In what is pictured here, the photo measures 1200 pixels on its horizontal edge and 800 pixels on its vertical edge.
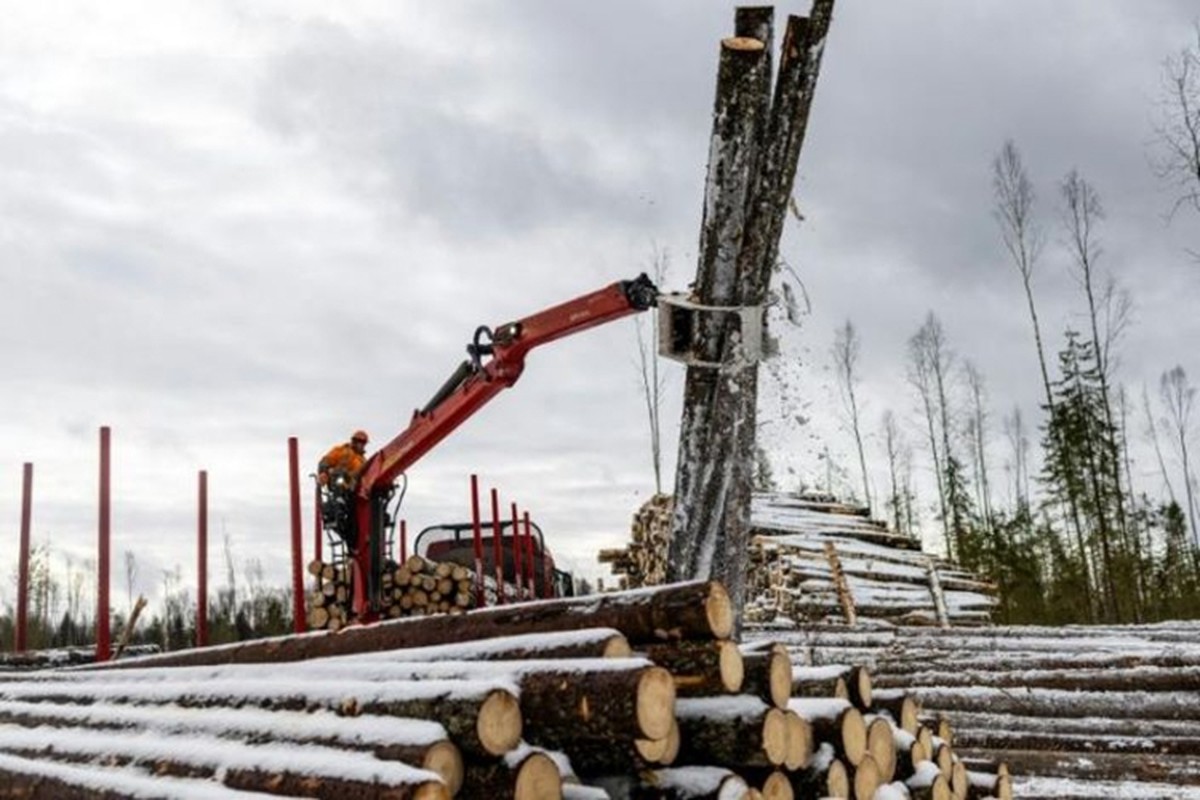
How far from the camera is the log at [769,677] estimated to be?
3451 millimetres

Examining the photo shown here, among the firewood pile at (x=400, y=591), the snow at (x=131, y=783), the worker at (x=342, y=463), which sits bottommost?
the snow at (x=131, y=783)

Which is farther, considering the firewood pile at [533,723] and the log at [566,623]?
the log at [566,623]

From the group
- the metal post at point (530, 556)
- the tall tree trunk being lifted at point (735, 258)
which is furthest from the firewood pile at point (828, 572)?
the tall tree trunk being lifted at point (735, 258)

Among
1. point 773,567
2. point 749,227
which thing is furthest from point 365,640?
point 773,567

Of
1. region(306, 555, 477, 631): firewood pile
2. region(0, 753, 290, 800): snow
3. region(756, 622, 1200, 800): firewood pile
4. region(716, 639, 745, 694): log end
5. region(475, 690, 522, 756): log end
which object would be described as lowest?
region(756, 622, 1200, 800): firewood pile

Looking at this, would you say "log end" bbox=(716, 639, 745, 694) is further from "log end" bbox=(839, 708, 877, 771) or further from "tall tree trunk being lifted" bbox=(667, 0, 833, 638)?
"tall tree trunk being lifted" bbox=(667, 0, 833, 638)

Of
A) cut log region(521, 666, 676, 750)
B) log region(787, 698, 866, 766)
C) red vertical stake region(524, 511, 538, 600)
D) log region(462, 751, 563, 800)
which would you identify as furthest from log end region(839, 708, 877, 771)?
red vertical stake region(524, 511, 538, 600)

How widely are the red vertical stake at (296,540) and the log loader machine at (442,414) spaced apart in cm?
162

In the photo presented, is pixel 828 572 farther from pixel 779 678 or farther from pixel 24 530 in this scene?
pixel 779 678

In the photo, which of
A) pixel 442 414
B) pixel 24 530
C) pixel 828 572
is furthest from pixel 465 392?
pixel 828 572

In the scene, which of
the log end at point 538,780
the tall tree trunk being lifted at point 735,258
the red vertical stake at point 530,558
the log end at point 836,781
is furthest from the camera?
the red vertical stake at point 530,558

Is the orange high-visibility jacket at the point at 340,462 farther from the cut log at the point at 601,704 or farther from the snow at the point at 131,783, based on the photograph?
the cut log at the point at 601,704

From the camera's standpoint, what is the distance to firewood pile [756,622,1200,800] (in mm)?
6382

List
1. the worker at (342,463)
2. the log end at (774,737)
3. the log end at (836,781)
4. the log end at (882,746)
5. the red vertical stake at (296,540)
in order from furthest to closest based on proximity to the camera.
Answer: the worker at (342,463) → the red vertical stake at (296,540) → the log end at (882,746) → the log end at (836,781) → the log end at (774,737)
